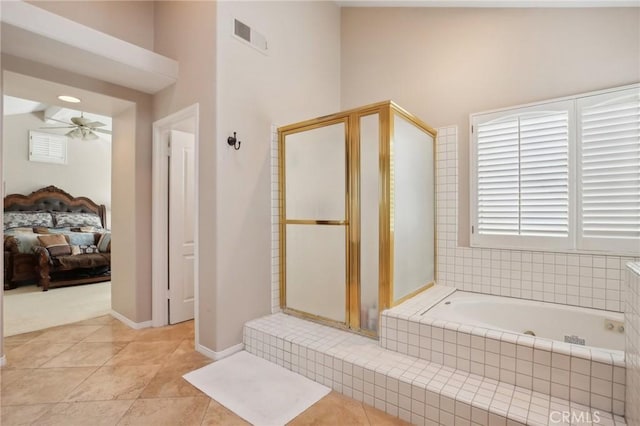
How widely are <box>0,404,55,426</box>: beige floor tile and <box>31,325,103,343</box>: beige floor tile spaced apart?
1.07 m

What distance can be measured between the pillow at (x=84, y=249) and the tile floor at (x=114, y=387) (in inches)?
96.2

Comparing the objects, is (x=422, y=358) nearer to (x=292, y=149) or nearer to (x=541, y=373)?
(x=541, y=373)

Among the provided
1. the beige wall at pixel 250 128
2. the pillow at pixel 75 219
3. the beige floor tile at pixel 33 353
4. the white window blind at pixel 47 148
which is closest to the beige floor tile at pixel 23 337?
the beige floor tile at pixel 33 353

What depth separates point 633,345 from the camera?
1339mm

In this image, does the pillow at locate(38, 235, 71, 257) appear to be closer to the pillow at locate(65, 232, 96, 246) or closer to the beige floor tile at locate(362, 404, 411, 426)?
the pillow at locate(65, 232, 96, 246)

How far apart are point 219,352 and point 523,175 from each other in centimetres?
288

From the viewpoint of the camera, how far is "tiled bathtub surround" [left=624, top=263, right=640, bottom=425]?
1.25 metres

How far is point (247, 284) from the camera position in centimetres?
255

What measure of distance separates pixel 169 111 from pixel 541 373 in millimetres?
3383

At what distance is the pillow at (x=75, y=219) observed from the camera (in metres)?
6.02

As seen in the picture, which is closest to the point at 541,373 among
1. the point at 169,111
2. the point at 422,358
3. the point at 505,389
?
the point at 505,389

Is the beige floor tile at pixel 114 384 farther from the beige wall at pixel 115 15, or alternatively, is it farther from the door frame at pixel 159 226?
the beige wall at pixel 115 15

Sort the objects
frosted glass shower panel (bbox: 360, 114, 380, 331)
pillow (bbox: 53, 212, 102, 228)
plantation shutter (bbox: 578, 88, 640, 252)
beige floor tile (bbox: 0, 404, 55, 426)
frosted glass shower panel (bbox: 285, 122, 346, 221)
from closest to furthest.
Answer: beige floor tile (bbox: 0, 404, 55, 426) → plantation shutter (bbox: 578, 88, 640, 252) → frosted glass shower panel (bbox: 360, 114, 380, 331) → frosted glass shower panel (bbox: 285, 122, 346, 221) → pillow (bbox: 53, 212, 102, 228)

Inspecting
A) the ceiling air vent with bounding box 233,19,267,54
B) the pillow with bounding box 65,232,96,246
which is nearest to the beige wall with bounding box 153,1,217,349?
the ceiling air vent with bounding box 233,19,267,54
